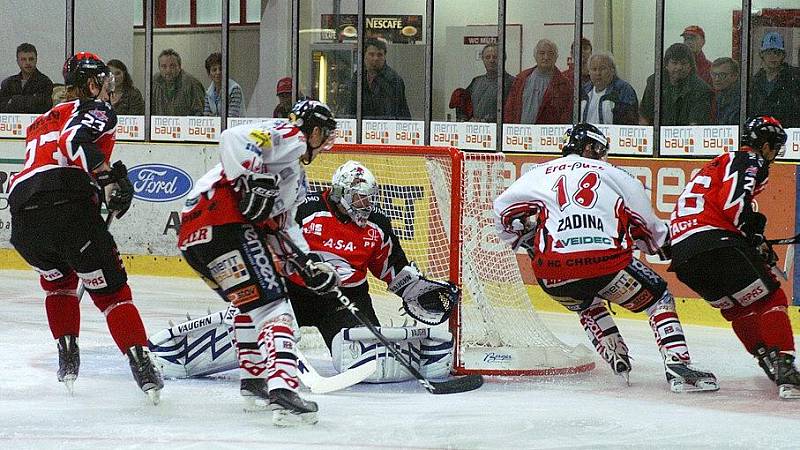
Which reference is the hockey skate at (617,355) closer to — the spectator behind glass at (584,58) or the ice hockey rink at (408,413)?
the ice hockey rink at (408,413)

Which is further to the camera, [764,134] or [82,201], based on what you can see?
[764,134]

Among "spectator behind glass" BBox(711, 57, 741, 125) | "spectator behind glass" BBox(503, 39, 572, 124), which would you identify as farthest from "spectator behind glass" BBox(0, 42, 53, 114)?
"spectator behind glass" BBox(711, 57, 741, 125)

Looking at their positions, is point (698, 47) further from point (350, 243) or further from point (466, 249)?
point (350, 243)

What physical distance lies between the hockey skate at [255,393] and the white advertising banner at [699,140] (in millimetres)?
4053

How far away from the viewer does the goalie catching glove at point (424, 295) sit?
18.0 ft

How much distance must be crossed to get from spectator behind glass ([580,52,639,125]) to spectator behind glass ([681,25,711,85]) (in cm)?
43

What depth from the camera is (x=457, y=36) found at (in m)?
9.36

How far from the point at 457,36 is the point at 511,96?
0.63m

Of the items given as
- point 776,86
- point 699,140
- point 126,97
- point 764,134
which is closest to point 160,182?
point 126,97

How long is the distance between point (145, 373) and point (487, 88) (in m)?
4.83

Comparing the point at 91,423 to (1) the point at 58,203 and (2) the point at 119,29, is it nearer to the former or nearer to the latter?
(1) the point at 58,203

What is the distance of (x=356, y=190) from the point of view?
5559 mm

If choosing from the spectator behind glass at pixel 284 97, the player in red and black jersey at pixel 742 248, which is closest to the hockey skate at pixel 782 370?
the player in red and black jersey at pixel 742 248

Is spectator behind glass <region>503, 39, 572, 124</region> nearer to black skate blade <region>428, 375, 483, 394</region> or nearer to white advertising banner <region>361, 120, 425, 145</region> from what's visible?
white advertising banner <region>361, 120, 425, 145</region>
